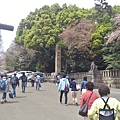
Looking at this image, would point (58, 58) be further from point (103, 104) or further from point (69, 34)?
point (103, 104)

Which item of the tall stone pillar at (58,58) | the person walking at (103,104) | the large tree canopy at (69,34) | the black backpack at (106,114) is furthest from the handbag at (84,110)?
the tall stone pillar at (58,58)

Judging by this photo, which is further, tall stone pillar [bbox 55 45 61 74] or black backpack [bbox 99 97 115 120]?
tall stone pillar [bbox 55 45 61 74]

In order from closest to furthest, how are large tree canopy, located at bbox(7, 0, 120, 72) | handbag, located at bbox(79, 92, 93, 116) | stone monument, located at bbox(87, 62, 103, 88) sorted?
handbag, located at bbox(79, 92, 93, 116)
stone monument, located at bbox(87, 62, 103, 88)
large tree canopy, located at bbox(7, 0, 120, 72)

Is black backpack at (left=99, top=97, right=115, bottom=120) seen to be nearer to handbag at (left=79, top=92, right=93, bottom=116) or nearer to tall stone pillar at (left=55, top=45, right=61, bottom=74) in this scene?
handbag at (left=79, top=92, right=93, bottom=116)

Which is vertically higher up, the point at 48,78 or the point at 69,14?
the point at 69,14

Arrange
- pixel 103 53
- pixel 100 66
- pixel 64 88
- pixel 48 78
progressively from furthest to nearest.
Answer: pixel 48 78
pixel 100 66
pixel 103 53
pixel 64 88

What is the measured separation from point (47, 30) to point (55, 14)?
6.81 metres

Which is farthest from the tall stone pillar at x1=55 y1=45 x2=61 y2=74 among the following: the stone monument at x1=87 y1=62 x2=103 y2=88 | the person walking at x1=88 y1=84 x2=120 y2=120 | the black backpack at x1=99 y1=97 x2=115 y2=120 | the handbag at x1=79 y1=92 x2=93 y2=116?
the black backpack at x1=99 y1=97 x2=115 y2=120

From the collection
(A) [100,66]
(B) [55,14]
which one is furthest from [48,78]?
(B) [55,14]

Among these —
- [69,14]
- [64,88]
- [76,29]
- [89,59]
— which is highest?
[69,14]

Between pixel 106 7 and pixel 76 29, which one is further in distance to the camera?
pixel 106 7

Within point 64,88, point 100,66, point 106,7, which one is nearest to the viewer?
point 64,88

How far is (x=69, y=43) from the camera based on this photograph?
4512 cm

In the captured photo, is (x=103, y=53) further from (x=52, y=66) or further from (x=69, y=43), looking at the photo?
(x=52, y=66)
